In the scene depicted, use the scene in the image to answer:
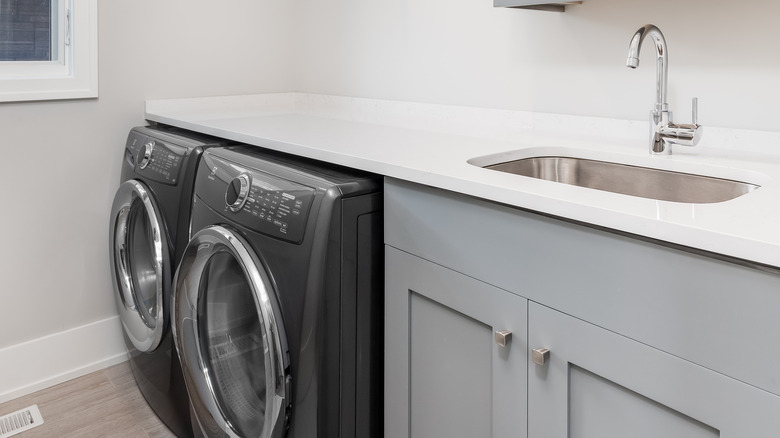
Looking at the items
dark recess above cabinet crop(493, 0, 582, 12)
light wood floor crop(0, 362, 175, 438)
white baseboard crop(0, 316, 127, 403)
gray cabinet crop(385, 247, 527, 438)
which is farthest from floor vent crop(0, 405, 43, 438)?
dark recess above cabinet crop(493, 0, 582, 12)

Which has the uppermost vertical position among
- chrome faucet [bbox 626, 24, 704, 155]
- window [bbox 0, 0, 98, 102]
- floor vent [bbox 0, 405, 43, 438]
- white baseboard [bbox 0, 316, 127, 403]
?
window [bbox 0, 0, 98, 102]

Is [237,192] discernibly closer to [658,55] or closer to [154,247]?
[154,247]

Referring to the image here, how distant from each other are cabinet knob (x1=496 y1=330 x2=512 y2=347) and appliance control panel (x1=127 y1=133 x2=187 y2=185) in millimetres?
1197

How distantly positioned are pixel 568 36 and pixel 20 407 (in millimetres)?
2278

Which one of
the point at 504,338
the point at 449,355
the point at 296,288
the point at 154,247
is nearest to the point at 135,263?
the point at 154,247

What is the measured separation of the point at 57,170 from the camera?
7.26 feet

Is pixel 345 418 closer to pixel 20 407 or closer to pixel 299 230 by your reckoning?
pixel 299 230

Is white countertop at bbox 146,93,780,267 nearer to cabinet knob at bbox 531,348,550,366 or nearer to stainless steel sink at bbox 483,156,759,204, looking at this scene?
stainless steel sink at bbox 483,156,759,204

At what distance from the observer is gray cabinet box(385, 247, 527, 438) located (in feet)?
3.60

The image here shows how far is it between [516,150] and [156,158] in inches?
47.2

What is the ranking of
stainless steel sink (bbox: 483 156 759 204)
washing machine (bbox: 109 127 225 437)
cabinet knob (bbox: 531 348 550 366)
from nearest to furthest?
cabinet knob (bbox: 531 348 550 366) < stainless steel sink (bbox: 483 156 759 204) < washing machine (bbox: 109 127 225 437)

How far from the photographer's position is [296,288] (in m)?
1.33

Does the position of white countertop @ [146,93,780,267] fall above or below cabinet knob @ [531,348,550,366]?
above

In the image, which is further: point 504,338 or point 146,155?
point 146,155
